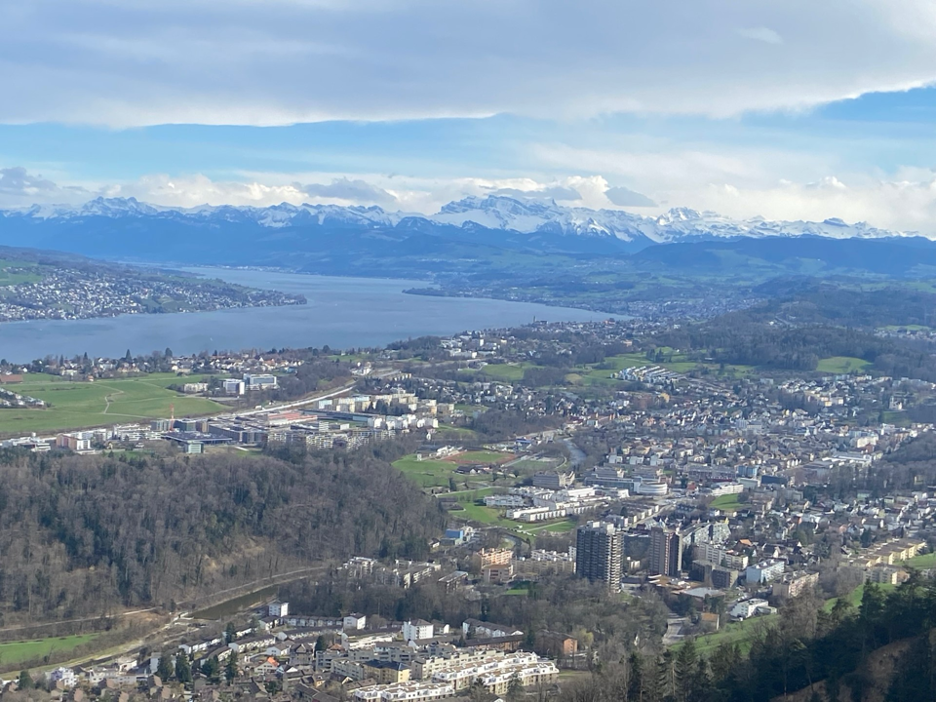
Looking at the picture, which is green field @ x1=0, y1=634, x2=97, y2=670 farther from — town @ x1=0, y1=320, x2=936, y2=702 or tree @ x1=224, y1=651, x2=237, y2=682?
tree @ x1=224, y1=651, x2=237, y2=682

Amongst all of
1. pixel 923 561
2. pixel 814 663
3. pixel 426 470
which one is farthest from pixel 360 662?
pixel 426 470

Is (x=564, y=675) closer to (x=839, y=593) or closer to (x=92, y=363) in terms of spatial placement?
(x=839, y=593)

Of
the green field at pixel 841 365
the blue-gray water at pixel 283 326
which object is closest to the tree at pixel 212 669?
the green field at pixel 841 365

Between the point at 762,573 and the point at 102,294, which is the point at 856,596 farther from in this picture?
the point at 102,294

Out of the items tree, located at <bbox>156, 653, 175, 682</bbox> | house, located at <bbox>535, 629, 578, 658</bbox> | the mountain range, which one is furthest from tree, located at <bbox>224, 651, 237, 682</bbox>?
the mountain range

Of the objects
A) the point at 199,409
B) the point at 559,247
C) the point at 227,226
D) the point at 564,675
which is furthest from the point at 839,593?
the point at 227,226

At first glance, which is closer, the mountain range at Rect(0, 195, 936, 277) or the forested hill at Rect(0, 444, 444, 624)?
the forested hill at Rect(0, 444, 444, 624)
